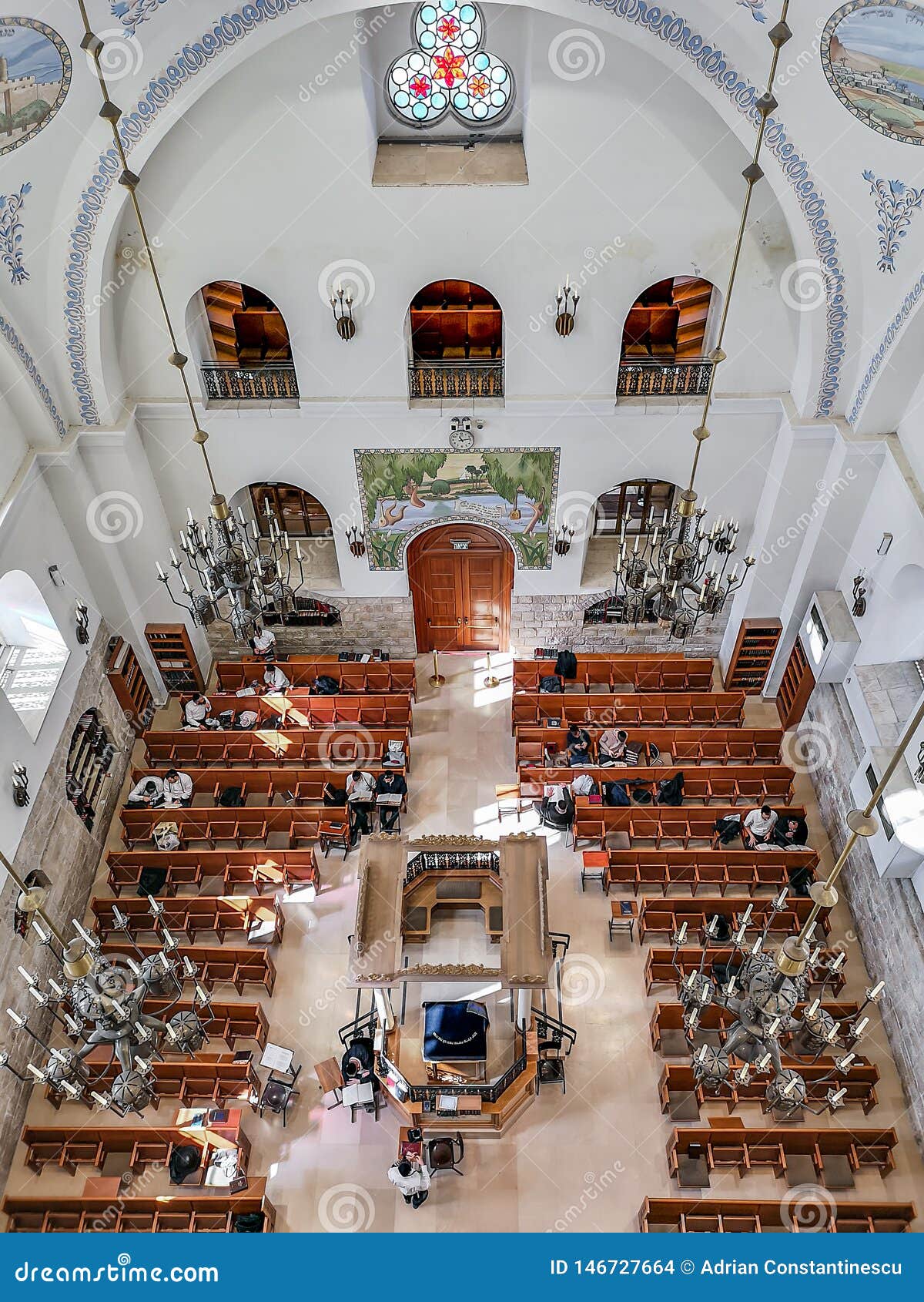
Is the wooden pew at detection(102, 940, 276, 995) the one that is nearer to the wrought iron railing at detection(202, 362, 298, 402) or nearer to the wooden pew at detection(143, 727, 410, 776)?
the wooden pew at detection(143, 727, 410, 776)

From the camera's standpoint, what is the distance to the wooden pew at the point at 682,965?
41.6ft

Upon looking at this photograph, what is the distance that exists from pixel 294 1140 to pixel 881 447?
11.1m

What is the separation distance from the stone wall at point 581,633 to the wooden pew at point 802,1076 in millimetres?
6868

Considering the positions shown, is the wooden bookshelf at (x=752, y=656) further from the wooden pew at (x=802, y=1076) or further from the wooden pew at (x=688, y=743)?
the wooden pew at (x=802, y=1076)

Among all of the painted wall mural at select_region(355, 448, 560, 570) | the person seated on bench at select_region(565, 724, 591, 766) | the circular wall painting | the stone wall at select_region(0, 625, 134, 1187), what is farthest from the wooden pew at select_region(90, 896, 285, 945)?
the circular wall painting

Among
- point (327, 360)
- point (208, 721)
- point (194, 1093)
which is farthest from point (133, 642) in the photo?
point (194, 1093)

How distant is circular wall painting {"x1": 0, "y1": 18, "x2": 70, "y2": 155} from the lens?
384 inches

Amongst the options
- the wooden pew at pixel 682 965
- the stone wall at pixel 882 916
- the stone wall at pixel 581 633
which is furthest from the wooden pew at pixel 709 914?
the stone wall at pixel 581 633

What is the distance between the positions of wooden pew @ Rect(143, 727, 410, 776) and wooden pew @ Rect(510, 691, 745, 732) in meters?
0.74


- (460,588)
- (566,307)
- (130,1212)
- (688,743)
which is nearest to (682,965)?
(688,743)

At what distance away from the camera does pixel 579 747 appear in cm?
1519

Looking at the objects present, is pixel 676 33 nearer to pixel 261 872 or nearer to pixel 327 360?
pixel 327 360

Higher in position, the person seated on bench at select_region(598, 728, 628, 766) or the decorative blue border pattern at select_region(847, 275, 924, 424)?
the decorative blue border pattern at select_region(847, 275, 924, 424)

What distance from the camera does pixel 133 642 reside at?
15703 millimetres
